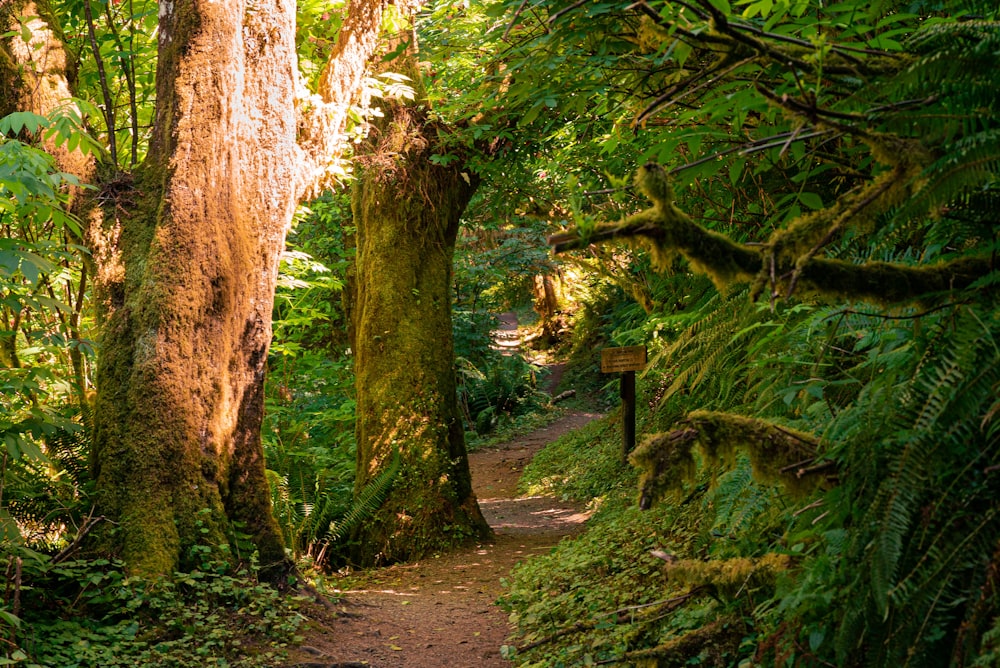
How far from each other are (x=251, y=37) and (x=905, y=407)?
6076 millimetres

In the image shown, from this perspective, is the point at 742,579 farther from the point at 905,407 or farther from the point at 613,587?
the point at 613,587

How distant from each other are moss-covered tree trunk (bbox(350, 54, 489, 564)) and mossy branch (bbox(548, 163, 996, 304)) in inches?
295

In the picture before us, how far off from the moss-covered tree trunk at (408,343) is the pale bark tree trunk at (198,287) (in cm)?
309

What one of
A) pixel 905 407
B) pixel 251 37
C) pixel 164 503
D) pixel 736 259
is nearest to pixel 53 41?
pixel 251 37

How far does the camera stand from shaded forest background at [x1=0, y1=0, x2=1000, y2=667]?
1.72m

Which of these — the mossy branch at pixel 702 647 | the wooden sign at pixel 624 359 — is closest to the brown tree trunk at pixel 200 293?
the mossy branch at pixel 702 647

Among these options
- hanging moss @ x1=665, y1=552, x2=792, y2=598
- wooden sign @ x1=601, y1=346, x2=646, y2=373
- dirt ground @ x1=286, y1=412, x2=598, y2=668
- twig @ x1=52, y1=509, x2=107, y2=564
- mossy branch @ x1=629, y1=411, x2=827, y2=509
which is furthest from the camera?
wooden sign @ x1=601, y1=346, x2=646, y2=373

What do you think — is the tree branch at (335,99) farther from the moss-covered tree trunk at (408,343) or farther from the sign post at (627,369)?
the sign post at (627,369)

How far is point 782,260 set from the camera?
6.47 feet

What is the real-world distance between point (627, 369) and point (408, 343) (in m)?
2.97

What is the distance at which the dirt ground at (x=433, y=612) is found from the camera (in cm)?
540

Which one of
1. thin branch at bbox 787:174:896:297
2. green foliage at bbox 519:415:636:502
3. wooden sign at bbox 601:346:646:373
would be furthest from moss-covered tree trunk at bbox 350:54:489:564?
thin branch at bbox 787:174:896:297

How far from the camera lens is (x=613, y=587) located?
17.1 ft

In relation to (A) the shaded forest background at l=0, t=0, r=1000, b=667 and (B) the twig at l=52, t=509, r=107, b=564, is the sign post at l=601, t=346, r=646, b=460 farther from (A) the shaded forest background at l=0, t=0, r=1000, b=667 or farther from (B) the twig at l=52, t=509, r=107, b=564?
(B) the twig at l=52, t=509, r=107, b=564
